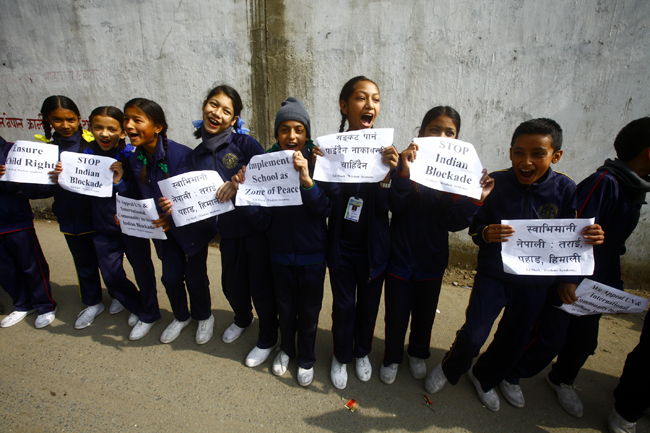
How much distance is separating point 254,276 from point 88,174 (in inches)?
63.8

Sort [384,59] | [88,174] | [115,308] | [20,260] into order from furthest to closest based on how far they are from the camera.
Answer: [384,59] < [115,308] < [20,260] < [88,174]

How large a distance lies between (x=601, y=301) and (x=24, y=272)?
4664 millimetres

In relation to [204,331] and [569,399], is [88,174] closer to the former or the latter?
[204,331]

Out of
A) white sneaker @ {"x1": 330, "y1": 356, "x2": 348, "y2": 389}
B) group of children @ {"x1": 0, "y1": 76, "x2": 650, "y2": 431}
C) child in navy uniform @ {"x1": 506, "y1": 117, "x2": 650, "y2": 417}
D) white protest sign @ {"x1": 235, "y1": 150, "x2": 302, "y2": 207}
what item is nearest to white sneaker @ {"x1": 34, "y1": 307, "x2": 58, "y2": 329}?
group of children @ {"x1": 0, "y1": 76, "x2": 650, "y2": 431}

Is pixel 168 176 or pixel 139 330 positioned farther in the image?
pixel 139 330

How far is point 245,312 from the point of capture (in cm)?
273

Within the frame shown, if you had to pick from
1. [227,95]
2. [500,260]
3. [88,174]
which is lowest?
[500,260]

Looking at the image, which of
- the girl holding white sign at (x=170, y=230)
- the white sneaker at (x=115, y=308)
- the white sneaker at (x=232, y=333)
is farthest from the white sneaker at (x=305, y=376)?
the white sneaker at (x=115, y=308)

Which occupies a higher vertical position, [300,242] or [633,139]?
[633,139]

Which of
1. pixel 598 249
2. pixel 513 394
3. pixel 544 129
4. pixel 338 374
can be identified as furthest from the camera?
pixel 338 374

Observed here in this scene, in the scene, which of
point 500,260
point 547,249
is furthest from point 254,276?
point 547,249

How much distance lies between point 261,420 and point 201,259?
4.34 feet

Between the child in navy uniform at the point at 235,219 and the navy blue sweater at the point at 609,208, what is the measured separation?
2.08 metres

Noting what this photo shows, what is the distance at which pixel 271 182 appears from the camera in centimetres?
202
